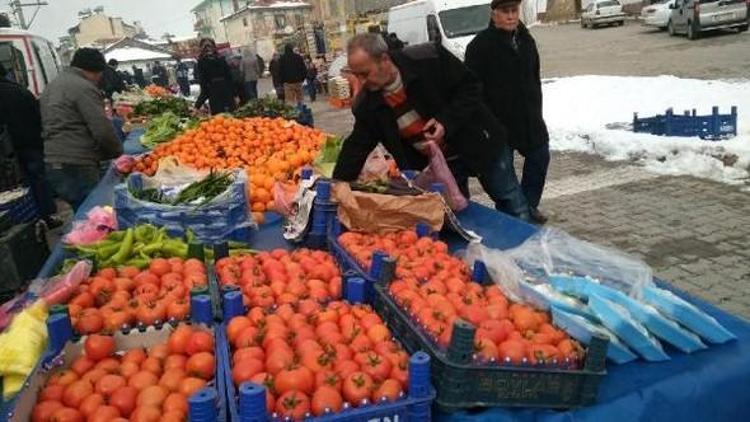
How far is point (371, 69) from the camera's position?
3414 mm

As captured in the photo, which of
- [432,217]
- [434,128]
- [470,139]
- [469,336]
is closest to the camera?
→ [469,336]

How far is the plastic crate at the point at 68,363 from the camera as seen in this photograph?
1.66 metres

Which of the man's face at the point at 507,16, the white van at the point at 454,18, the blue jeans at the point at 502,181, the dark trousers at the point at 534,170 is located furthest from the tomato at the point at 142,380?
the white van at the point at 454,18

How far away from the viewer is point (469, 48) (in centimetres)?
502

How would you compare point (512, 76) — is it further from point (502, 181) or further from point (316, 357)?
point (316, 357)

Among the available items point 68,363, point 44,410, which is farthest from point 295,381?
point 68,363

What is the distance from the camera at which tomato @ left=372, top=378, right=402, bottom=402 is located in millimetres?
1823

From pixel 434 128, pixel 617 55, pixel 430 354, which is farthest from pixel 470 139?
pixel 617 55

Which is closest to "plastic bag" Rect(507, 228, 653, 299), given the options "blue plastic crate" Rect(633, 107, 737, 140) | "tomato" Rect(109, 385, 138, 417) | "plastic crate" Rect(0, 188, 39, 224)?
"tomato" Rect(109, 385, 138, 417)

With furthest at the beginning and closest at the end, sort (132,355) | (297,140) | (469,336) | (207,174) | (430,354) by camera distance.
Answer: (297,140) < (207,174) < (132,355) < (430,354) < (469,336)

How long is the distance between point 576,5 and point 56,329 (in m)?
46.8

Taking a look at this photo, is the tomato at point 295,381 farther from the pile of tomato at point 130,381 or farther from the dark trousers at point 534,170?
the dark trousers at point 534,170

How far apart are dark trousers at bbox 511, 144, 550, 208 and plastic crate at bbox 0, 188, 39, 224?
15.8 ft

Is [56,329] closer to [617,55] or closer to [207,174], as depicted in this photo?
[207,174]
